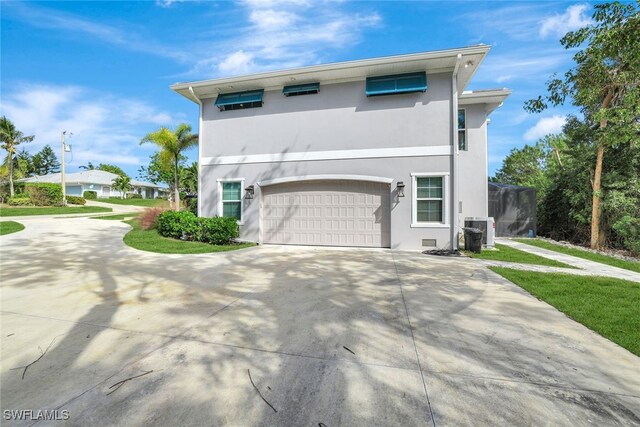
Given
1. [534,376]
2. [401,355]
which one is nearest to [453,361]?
[401,355]

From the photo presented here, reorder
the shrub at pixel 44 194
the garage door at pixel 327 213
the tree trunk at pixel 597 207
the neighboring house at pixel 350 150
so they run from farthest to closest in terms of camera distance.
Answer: the shrub at pixel 44 194
the tree trunk at pixel 597 207
the garage door at pixel 327 213
the neighboring house at pixel 350 150

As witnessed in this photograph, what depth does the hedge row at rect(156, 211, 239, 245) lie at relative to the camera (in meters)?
9.45

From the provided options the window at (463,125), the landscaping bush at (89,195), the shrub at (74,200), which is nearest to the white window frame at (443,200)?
the window at (463,125)

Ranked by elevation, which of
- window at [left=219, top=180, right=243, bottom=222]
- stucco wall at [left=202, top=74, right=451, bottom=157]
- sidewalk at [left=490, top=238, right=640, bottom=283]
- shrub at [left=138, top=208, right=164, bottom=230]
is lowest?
sidewalk at [left=490, top=238, right=640, bottom=283]

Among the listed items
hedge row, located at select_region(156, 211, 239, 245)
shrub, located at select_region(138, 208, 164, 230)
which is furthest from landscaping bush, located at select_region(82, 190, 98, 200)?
hedge row, located at select_region(156, 211, 239, 245)

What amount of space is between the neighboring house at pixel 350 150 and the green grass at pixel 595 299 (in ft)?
11.1

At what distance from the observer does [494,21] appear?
749cm

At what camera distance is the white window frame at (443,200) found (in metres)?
8.51

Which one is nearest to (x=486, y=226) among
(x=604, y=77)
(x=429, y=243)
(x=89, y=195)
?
(x=429, y=243)

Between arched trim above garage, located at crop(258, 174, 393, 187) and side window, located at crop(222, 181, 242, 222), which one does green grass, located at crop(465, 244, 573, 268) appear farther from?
side window, located at crop(222, 181, 242, 222)

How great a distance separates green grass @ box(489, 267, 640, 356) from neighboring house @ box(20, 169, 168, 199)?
45.5 m

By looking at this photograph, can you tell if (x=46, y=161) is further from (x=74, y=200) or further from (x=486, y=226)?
(x=486, y=226)

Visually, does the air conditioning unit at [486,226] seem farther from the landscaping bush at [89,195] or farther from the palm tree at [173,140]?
the landscaping bush at [89,195]

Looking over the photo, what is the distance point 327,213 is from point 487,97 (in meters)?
7.64
